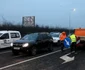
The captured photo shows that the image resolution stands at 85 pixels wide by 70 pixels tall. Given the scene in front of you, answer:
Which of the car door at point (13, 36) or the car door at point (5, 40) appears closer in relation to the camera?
the car door at point (5, 40)

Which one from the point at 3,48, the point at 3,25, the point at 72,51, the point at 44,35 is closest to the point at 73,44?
the point at 72,51

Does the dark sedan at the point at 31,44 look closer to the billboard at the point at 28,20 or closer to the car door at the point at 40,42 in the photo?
the car door at the point at 40,42

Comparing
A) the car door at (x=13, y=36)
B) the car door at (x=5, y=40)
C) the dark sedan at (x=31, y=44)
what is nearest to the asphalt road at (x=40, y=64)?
the dark sedan at (x=31, y=44)

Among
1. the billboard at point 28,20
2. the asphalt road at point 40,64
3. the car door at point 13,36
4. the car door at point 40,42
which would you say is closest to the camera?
the asphalt road at point 40,64

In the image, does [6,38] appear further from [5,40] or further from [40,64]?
[40,64]

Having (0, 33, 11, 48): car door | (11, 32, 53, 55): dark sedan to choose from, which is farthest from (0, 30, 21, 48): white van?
(11, 32, 53, 55): dark sedan

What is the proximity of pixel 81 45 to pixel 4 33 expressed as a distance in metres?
7.60

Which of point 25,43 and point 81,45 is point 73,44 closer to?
point 81,45

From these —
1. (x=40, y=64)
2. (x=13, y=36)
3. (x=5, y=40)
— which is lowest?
(x=40, y=64)

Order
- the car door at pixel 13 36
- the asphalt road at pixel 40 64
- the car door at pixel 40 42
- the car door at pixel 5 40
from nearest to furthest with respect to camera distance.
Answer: the asphalt road at pixel 40 64, the car door at pixel 40 42, the car door at pixel 5 40, the car door at pixel 13 36

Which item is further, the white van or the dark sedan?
the white van

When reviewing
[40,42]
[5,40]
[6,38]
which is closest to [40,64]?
[40,42]

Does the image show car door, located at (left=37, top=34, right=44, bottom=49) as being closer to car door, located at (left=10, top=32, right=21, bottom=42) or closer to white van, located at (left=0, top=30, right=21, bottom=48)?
white van, located at (left=0, top=30, right=21, bottom=48)

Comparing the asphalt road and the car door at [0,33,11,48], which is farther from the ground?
the car door at [0,33,11,48]
